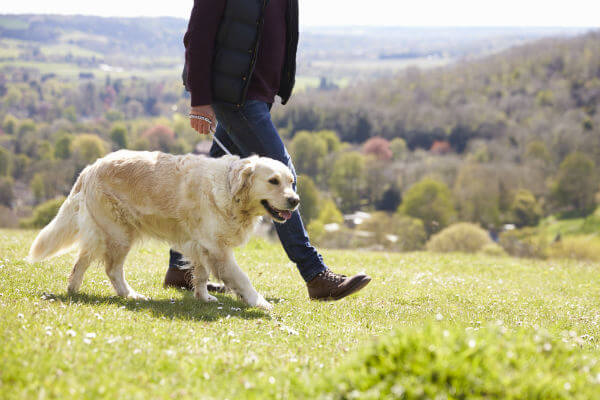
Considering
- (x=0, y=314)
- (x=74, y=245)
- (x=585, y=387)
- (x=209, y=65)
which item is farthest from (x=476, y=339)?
(x=74, y=245)

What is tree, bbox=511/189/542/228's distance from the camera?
78.0 m

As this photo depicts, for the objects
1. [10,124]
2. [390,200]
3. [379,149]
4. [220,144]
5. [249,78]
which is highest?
[249,78]

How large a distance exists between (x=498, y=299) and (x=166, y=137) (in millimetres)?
93048

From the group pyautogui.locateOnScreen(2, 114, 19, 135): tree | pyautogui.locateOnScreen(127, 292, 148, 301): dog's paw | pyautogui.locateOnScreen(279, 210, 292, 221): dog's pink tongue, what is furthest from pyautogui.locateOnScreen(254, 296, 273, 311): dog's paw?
pyautogui.locateOnScreen(2, 114, 19, 135): tree

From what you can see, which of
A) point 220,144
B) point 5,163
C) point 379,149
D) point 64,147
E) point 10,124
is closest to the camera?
point 220,144

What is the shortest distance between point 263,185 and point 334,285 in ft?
5.03

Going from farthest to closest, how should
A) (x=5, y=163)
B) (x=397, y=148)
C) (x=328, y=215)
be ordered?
(x=397, y=148) < (x=5, y=163) < (x=328, y=215)

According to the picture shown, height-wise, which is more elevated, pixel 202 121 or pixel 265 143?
pixel 202 121

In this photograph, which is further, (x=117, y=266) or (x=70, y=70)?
(x=70, y=70)

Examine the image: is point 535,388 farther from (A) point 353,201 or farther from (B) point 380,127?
(B) point 380,127

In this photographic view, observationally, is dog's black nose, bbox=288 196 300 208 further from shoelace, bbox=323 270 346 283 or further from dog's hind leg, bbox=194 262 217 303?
dog's hind leg, bbox=194 262 217 303

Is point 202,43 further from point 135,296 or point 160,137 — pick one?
point 160,137

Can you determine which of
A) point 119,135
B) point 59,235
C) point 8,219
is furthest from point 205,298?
point 119,135

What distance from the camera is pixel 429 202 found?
75750 mm
